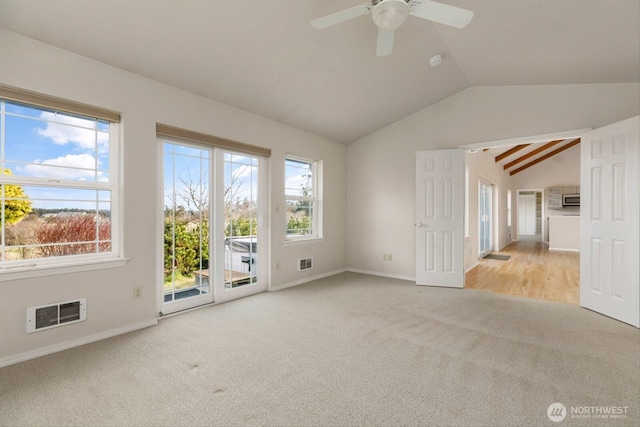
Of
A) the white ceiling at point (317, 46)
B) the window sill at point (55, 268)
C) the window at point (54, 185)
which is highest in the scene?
the white ceiling at point (317, 46)

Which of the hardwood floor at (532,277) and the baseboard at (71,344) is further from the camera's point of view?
the hardwood floor at (532,277)

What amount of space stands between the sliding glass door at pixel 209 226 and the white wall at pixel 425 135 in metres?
2.06

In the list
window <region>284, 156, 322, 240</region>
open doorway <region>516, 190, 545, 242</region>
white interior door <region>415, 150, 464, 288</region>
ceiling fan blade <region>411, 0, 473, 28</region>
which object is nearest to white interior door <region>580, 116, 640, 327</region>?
white interior door <region>415, 150, 464, 288</region>

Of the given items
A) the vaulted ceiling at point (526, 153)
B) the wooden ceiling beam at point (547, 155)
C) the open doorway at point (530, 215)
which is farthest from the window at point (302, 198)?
the open doorway at point (530, 215)

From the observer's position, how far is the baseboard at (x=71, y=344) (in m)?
2.20

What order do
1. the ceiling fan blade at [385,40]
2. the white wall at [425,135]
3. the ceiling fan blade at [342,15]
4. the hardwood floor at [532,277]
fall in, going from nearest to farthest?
the ceiling fan blade at [342,15]
the ceiling fan blade at [385,40]
the white wall at [425,135]
the hardwood floor at [532,277]

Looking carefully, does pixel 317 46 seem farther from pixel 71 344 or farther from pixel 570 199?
pixel 570 199

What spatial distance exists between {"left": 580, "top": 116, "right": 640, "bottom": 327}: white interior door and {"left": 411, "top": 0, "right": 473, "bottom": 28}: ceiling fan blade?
8.04 feet

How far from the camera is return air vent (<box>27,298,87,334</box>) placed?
229 cm

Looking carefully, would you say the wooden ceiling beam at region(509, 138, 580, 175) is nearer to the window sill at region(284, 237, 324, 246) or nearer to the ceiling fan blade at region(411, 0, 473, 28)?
the window sill at region(284, 237, 324, 246)

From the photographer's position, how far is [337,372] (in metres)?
2.08

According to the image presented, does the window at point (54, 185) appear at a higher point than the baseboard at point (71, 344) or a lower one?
higher

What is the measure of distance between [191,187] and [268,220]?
46.1 inches

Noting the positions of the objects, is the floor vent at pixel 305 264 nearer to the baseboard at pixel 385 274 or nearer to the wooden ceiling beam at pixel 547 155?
the baseboard at pixel 385 274
